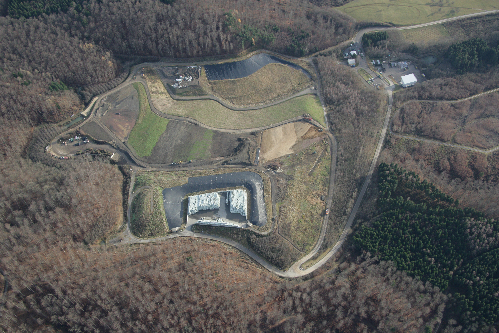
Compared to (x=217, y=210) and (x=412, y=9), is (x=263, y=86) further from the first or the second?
(x=412, y=9)

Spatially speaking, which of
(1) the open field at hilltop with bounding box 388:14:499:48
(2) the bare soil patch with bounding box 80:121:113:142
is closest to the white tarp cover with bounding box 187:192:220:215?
(2) the bare soil patch with bounding box 80:121:113:142

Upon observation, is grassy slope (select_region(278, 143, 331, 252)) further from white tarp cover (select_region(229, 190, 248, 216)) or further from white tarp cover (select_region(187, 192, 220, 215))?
white tarp cover (select_region(187, 192, 220, 215))

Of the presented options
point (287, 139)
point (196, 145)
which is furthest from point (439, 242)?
point (196, 145)

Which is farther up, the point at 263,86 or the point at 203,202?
the point at 263,86

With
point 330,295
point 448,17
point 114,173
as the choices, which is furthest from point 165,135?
point 448,17

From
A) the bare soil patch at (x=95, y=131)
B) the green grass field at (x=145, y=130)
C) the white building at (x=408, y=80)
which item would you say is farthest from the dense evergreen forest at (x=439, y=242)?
the bare soil patch at (x=95, y=131)

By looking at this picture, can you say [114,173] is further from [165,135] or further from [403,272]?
[403,272]
